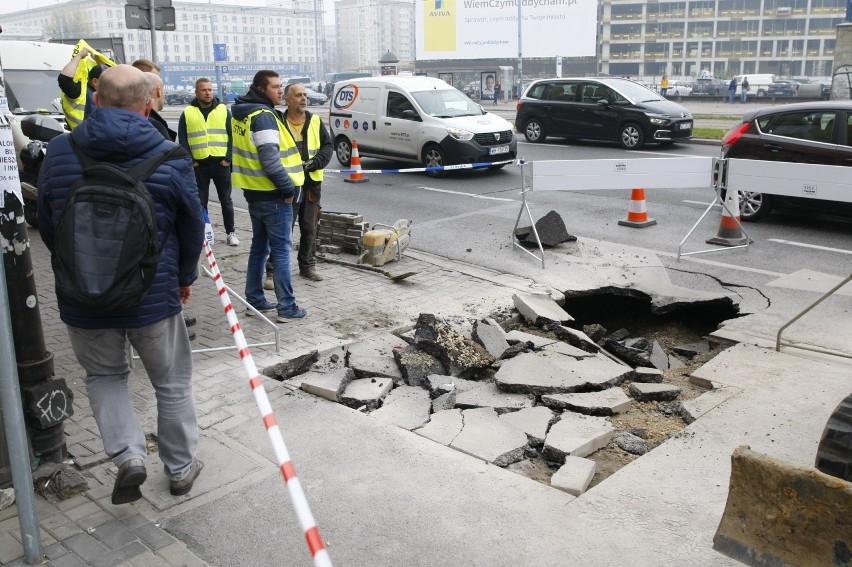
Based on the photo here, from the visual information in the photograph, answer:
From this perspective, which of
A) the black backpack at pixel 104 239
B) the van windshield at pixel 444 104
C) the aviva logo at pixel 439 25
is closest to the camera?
the black backpack at pixel 104 239

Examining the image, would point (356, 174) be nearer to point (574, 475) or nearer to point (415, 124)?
point (415, 124)

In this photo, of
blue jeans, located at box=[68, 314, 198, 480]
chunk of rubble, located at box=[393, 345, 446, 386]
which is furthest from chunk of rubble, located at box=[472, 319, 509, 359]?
blue jeans, located at box=[68, 314, 198, 480]

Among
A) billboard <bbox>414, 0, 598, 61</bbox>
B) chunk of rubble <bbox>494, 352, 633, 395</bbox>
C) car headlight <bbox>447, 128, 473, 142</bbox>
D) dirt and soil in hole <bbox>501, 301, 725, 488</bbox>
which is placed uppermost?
billboard <bbox>414, 0, 598, 61</bbox>

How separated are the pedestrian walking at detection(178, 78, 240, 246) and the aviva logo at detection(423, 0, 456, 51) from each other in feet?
161

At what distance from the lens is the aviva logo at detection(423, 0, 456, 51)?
55.6 metres

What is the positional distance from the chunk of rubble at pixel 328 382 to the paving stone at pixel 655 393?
1991mm

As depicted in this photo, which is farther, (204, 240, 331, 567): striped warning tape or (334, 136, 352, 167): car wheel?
(334, 136, 352, 167): car wheel

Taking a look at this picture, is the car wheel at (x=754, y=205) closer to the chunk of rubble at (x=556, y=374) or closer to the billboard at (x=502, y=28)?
the chunk of rubble at (x=556, y=374)

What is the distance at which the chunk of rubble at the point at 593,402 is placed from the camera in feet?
17.0

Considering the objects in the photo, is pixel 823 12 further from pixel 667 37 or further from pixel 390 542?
pixel 390 542

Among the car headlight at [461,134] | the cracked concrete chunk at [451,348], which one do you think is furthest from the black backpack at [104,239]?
the car headlight at [461,134]

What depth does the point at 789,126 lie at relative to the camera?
11102 mm

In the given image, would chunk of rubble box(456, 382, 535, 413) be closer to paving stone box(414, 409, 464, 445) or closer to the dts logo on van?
paving stone box(414, 409, 464, 445)

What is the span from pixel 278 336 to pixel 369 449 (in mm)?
1831
